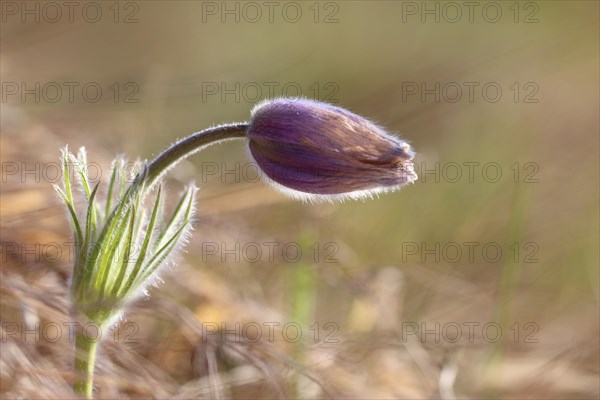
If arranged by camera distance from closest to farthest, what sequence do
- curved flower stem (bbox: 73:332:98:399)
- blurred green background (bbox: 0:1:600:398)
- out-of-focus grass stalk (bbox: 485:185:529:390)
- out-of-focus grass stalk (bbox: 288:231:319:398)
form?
curved flower stem (bbox: 73:332:98:399), out-of-focus grass stalk (bbox: 288:231:319:398), blurred green background (bbox: 0:1:600:398), out-of-focus grass stalk (bbox: 485:185:529:390)

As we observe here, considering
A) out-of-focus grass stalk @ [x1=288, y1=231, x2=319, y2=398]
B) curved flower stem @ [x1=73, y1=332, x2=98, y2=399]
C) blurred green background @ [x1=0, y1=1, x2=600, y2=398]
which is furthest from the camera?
blurred green background @ [x1=0, y1=1, x2=600, y2=398]

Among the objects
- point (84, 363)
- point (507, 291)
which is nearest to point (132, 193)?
point (84, 363)

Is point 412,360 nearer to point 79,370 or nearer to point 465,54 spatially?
point 79,370

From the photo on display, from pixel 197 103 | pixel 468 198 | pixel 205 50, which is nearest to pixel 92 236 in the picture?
pixel 468 198

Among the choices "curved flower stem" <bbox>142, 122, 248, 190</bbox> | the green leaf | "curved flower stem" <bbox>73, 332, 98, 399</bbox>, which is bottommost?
"curved flower stem" <bbox>73, 332, 98, 399</bbox>

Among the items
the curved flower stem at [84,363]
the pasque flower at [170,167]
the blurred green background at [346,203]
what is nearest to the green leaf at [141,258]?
the pasque flower at [170,167]

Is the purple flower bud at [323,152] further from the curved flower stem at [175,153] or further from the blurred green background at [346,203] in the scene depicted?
the blurred green background at [346,203]

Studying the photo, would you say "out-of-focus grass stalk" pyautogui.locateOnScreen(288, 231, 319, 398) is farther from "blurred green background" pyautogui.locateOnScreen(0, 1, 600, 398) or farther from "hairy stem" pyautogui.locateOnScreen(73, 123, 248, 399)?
"hairy stem" pyautogui.locateOnScreen(73, 123, 248, 399)

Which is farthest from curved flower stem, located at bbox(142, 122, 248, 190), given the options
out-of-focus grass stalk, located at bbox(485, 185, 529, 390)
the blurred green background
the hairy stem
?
out-of-focus grass stalk, located at bbox(485, 185, 529, 390)
